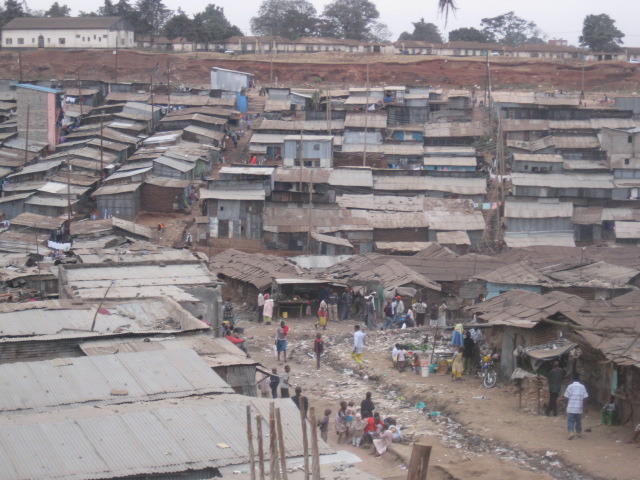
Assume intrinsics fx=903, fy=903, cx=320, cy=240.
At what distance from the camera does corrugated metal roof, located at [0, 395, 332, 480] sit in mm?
9969

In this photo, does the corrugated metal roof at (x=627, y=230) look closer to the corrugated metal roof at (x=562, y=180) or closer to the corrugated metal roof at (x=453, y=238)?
the corrugated metal roof at (x=562, y=180)

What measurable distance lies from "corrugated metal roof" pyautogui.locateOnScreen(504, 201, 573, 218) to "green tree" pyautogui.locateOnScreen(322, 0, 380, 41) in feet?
172

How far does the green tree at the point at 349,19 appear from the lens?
90.0m

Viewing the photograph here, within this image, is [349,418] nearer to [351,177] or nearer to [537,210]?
[351,177]

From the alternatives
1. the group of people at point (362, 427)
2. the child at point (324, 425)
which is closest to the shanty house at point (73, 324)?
the child at point (324, 425)

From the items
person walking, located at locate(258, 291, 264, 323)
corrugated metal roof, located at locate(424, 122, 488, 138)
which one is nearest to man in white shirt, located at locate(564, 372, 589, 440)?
person walking, located at locate(258, 291, 264, 323)

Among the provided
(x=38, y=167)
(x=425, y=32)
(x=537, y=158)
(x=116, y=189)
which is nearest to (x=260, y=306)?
(x=116, y=189)

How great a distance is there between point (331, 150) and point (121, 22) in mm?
39977

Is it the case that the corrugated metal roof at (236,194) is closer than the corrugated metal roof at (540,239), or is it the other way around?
the corrugated metal roof at (236,194)

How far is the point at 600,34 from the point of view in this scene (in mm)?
81000

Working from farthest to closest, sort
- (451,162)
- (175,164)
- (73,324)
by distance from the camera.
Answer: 1. (451,162)
2. (175,164)
3. (73,324)

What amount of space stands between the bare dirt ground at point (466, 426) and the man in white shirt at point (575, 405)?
0.19 m

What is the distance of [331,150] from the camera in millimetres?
45375

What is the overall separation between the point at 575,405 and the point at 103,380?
263 inches
